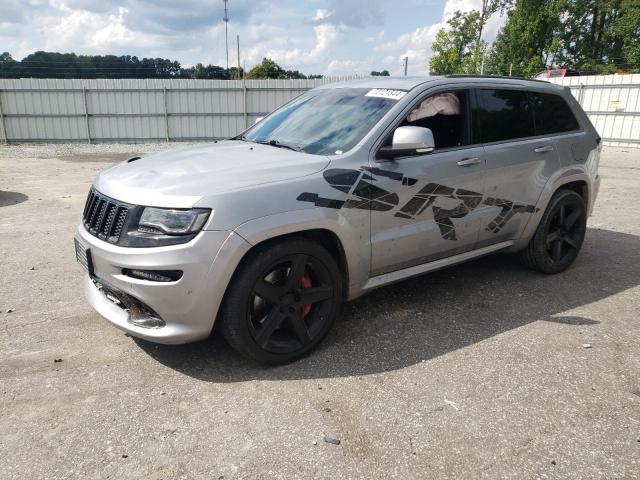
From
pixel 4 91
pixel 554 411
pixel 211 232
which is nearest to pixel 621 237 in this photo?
pixel 554 411

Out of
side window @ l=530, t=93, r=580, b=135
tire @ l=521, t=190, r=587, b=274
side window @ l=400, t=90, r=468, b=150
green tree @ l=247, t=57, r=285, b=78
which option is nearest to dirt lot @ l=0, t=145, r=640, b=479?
tire @ l=521, t=190, r=587, b=274

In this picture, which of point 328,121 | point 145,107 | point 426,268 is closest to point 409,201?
point 426,268

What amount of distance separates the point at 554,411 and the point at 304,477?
147 centimetres

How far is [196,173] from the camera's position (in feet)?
10.1

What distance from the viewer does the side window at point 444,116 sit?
3795mm

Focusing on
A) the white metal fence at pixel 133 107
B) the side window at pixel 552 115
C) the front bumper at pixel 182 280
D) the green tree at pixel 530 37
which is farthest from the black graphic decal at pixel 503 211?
the green tree at pixel 530 37

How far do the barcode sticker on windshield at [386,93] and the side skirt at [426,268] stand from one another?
1.29 metres

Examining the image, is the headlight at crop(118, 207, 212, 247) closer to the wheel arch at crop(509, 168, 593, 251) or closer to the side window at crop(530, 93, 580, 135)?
the wheel arch at crop(509, 168, 593, 251)

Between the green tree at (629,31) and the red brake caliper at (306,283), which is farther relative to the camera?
the green tree at (629,31)

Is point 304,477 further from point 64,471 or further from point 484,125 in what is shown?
point 484,125

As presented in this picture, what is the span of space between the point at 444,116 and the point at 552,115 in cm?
148

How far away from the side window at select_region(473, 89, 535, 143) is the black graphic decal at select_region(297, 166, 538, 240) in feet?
1.80

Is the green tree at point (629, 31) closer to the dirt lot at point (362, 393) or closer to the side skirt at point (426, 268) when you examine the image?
the side skirt at point (426, 268)

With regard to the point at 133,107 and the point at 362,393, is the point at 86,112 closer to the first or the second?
the point at 133,107
